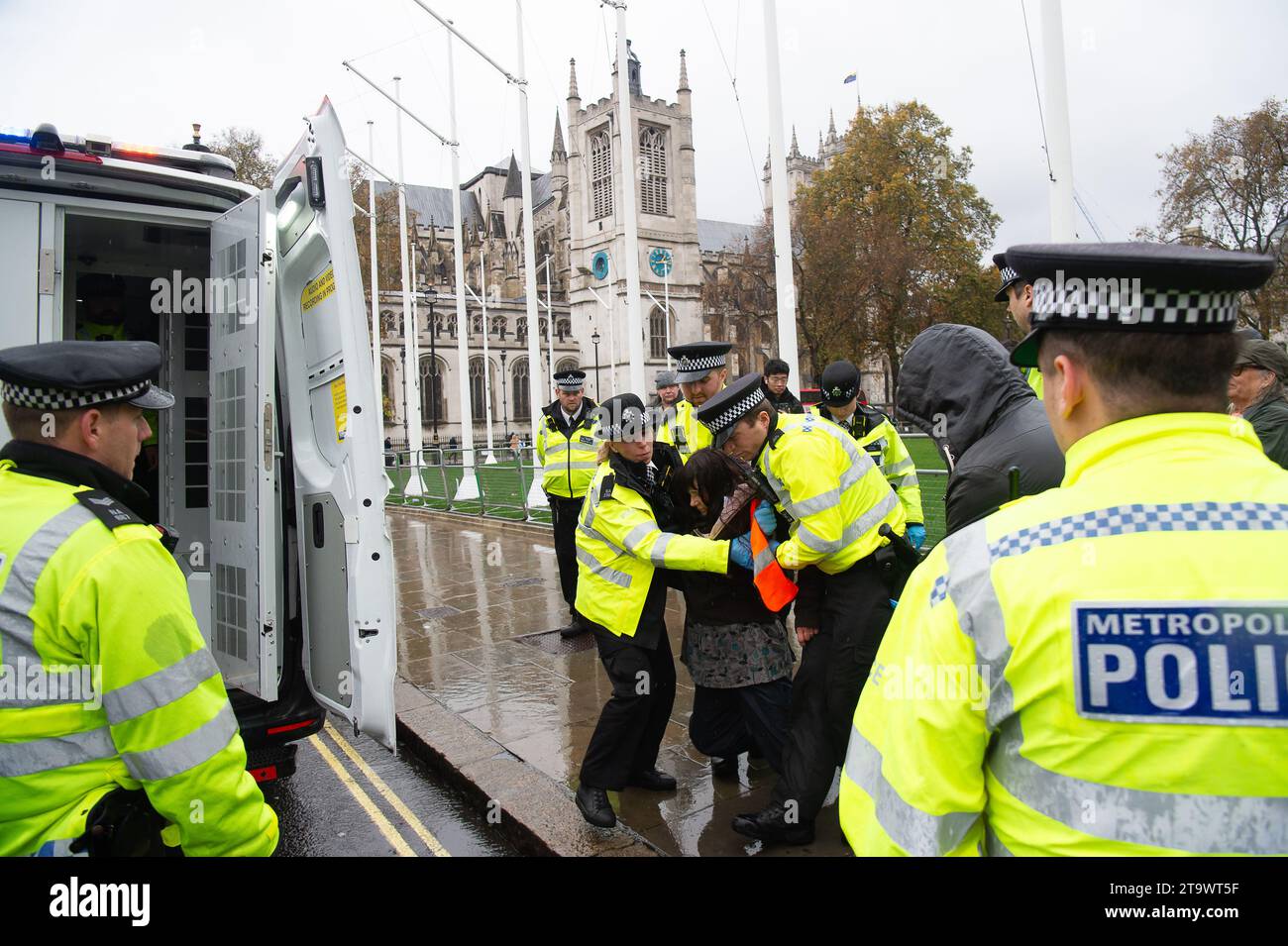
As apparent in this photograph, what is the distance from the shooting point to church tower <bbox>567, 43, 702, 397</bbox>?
62062mm

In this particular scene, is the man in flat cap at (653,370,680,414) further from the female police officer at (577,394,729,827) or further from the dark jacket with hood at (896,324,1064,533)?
the dark jacket with hood at (896,324,1064,533)

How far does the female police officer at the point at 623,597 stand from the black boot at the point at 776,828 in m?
0.63

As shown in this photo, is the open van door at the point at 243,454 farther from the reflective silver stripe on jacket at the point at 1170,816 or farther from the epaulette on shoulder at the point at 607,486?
→ the reflective silver stripe on jacket at the point at 1170,816

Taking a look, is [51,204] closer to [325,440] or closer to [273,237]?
[273,237]

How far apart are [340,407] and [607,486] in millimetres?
1316

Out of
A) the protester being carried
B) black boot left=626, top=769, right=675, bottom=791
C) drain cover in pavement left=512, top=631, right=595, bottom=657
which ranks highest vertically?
the protester being carried

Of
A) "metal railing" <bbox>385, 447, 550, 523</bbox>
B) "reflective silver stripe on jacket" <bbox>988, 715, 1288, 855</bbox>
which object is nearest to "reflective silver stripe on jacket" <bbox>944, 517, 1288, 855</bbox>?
"reflective silver stripe on jacket" <bbox>988, 715, 1288, 855</bbox>

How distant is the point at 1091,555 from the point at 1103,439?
0.66ft

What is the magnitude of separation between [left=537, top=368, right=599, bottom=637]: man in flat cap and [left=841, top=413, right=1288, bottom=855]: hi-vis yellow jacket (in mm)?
5855

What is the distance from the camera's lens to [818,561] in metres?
3.38

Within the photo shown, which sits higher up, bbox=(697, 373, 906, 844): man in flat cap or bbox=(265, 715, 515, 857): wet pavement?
bbox=(697, 373, 906, 844): man in flat cap
